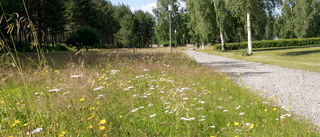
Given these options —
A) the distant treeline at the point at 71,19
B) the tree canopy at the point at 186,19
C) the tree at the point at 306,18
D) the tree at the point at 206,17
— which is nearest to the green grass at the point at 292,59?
the tree canopy at the point at 186,19

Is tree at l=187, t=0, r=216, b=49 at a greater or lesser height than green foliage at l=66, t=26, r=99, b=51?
greater

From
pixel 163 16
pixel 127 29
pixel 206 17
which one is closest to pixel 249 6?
pixel 206 17

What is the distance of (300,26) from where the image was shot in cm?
4681

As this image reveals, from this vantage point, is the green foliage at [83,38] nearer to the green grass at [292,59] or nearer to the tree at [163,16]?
the green grass at [292,59]

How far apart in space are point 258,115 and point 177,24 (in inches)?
1701

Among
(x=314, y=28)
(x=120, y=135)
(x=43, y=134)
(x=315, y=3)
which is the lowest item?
(x=120, y=135)

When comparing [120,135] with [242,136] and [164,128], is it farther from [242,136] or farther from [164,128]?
[242,136]

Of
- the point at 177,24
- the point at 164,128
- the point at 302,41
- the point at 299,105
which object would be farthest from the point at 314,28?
the point at 164,128

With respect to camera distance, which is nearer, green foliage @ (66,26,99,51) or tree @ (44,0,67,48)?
green foliage @ (66,26,99,51)

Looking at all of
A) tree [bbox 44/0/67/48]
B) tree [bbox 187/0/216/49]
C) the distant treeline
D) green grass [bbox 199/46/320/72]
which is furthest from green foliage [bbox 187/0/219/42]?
tree [bbox 44/0/67/48]

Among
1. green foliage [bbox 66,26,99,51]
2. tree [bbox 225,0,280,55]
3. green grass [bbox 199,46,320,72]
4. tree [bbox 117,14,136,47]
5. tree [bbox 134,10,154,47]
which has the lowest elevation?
green grass [bbox 199,46,320,72]

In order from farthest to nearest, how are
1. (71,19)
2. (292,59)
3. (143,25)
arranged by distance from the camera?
(143,25)
(71,19)
(292,59)

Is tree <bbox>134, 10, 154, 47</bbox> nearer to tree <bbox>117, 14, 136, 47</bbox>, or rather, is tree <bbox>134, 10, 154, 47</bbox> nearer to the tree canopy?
the tree canopy

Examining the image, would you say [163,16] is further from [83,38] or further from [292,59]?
[292,59]
